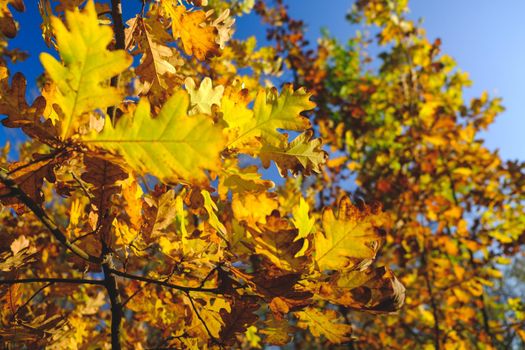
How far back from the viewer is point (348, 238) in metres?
0.68

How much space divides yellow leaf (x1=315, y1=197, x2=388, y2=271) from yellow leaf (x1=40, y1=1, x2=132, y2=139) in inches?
18.0

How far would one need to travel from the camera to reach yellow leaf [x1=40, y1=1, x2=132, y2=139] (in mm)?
452

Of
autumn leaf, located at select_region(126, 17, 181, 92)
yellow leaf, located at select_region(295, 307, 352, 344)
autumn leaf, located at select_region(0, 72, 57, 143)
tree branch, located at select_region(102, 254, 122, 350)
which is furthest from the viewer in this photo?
autumn leaf, located at select_region(126, 17, 181, 92)

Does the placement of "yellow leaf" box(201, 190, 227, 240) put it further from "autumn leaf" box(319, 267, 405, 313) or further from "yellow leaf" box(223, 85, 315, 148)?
"autumn leaf" box(319, 267, 405, 313)

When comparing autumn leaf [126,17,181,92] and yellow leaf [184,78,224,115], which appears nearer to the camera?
yellow leaf [184,78,224,115]

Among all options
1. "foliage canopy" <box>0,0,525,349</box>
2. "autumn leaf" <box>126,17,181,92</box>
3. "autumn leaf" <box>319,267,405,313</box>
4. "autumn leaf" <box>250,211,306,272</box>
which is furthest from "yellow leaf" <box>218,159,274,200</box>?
"autumn leaf" <box>126,17,181,92</box>

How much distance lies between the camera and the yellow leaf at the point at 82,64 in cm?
45

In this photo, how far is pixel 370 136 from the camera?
4.71 metres

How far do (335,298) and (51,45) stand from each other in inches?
38.3

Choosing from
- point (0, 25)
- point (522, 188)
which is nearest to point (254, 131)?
point (0, 25)

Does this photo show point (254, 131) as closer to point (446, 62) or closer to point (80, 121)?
point (80, 121)

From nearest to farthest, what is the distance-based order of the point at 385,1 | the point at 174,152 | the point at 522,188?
the point at 174,152 → the point at 522,188 → the point at 385,1

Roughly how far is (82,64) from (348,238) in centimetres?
55

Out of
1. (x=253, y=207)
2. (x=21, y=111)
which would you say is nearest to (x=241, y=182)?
(x=253, y=207)
